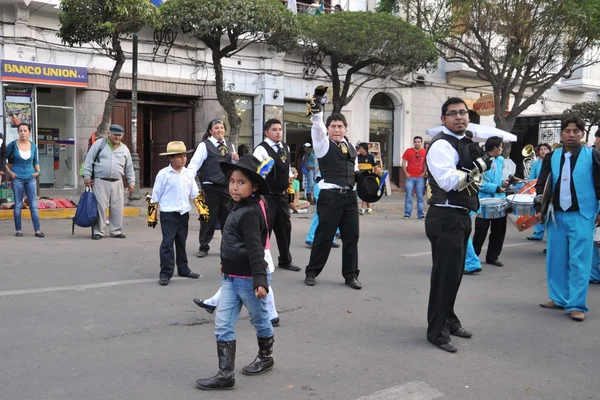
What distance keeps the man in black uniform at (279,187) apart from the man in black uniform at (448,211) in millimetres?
2878

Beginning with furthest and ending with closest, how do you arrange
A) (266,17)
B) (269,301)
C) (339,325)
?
(266,17), (339,325), (269,301)

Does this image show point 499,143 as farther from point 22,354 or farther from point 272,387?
point 22,354

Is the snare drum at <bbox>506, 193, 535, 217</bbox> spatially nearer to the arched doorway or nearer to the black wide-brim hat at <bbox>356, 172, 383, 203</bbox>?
the black wide-brim hat at <bbox>356, 172, 383, 203</bbox>

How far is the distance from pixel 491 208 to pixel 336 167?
2224mm

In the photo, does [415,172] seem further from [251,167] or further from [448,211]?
[251,167]

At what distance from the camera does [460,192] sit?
4.82m

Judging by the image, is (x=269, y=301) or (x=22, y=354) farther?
Answer: (x=269, y=301)

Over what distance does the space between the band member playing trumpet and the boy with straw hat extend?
154 inches

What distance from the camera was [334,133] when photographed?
272 inches

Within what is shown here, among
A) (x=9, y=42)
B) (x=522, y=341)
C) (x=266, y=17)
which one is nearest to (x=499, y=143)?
(x=522, y=341)

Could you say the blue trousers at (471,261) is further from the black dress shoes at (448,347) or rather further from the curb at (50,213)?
the curb at (50,213)

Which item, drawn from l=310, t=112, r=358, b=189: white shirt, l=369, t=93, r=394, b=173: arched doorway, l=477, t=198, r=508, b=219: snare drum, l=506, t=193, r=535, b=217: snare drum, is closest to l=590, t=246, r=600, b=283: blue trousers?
l=506, t=193, r=535, b=217: snare drum

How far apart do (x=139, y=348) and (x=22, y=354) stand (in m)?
0.82

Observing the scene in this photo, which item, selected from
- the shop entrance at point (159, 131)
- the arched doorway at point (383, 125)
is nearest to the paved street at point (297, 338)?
the shop entrance at point (159, 131)
